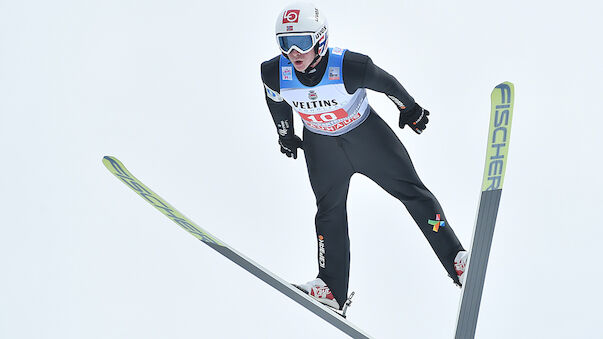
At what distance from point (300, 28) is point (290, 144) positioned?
2.35ft

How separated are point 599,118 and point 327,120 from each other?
2420 mm

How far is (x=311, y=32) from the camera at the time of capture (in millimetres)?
2881

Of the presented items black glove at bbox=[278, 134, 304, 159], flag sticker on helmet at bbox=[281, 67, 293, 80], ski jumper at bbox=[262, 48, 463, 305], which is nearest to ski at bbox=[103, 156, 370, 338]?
ski jumper at bbox=[262, 48, 463, 305]

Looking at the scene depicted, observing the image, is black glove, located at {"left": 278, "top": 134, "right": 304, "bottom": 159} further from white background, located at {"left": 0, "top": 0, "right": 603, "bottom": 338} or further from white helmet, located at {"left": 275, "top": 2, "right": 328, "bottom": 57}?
white background, located at {"left": 0, "top": 0, "right": 603, "bottom": 338}

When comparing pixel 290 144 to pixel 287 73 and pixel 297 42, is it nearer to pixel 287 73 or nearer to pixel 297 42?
pixel 287 73

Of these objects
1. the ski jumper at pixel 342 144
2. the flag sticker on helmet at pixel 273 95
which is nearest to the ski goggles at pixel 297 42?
the ski jumper at pixel 342 144

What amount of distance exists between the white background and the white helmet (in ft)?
5.14

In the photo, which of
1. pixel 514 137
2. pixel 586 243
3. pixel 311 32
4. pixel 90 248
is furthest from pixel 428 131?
pixel 90 248

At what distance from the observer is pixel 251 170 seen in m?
4.73

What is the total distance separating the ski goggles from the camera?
2881mm

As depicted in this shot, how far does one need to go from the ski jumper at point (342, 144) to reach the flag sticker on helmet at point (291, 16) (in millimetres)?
243

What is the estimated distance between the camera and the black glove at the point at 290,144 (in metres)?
3.43

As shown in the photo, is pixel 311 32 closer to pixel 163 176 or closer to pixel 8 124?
pixel 163 176

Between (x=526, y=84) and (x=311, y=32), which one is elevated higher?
(x=526, y=84)
